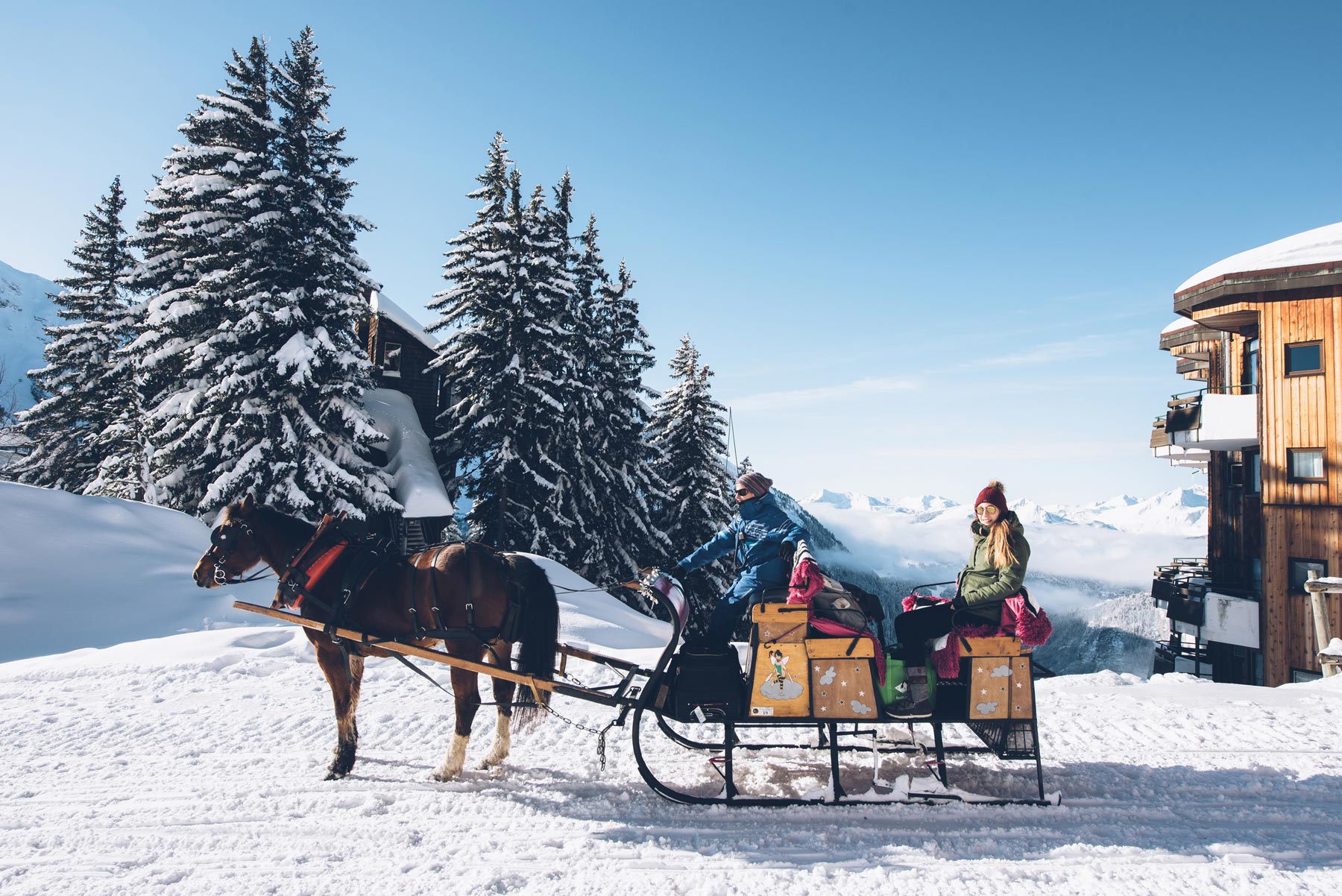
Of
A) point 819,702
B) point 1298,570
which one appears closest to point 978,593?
point 819,702

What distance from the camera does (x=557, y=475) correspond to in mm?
20344

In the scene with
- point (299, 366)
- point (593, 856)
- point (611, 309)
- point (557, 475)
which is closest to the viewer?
point (593, 856)

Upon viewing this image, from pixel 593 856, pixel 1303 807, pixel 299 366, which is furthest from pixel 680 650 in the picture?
pixel 299 366

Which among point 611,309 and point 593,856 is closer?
point 593,856

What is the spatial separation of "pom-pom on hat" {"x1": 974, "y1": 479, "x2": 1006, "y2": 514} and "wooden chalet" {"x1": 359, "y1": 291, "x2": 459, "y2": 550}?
15.8 meters

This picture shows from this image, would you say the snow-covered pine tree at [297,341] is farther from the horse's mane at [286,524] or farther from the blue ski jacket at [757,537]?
the blue ski jacket at [757,537]

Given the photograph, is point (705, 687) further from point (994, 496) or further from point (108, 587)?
point (108, 587)

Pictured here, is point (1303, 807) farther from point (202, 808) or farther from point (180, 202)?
point (180, 202)

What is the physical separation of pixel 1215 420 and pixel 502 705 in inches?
872

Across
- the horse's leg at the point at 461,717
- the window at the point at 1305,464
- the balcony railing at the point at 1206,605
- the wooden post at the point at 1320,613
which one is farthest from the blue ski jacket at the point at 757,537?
the balcony railing at the point at 1206,605

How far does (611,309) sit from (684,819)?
2113cm

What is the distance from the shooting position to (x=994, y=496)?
5062 millimetres

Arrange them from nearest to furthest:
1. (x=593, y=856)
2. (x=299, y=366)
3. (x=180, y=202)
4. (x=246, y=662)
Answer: (x=593, y=856), (x=246, y=662), (x=299, y=366), (x=180, y=202)

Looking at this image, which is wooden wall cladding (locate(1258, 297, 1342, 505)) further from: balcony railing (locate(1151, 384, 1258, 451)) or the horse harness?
the horse harness
